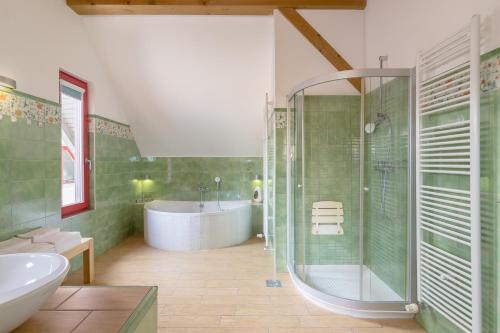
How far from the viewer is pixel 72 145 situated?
3754 millimetres

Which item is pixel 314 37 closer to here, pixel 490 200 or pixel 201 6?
pixel 201 6

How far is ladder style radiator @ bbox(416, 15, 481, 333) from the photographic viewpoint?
166cm

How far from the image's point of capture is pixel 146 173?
525 centimetres

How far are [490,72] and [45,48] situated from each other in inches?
142

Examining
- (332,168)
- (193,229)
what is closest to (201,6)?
(332,168)

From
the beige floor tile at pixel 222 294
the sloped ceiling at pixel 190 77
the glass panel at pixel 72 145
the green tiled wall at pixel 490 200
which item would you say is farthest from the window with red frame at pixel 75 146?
the green tiled wall at pixel 490 200

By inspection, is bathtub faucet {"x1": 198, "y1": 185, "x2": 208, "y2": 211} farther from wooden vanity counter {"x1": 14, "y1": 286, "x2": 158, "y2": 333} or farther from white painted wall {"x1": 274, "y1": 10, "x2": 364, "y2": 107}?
wooden vanity counter {"x1": 14, "y1": 286, "x2": 158, "y2": 333}

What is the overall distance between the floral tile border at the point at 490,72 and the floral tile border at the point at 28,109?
3364mm

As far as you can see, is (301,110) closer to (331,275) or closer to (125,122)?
(331,275)

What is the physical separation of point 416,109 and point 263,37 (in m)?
2.15

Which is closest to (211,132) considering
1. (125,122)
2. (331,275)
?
(125,122)

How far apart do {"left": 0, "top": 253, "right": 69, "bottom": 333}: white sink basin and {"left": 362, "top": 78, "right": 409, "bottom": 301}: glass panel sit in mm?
2271

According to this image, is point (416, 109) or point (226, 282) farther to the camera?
point (226, 282)

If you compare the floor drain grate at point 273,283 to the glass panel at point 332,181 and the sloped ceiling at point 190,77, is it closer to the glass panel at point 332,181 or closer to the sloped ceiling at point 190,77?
the glass panel at point 332,181
